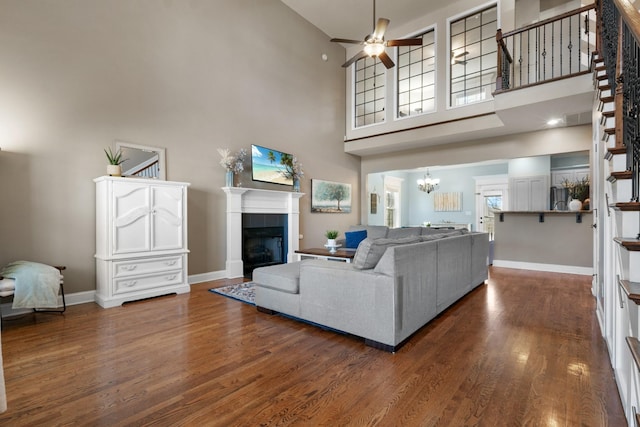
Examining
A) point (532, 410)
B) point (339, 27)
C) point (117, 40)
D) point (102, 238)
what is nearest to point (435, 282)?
point (532, 410)

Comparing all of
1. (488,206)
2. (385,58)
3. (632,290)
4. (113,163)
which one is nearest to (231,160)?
(113,163)

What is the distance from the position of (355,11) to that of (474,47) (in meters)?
3.13

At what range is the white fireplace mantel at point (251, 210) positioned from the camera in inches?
203

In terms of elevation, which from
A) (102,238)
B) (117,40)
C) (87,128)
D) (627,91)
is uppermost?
(117,40)

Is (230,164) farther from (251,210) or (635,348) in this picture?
(635,348)

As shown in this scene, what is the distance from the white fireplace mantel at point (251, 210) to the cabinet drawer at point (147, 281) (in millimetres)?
1107

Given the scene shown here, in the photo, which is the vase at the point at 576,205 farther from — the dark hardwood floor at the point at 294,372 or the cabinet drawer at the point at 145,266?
the cabinet drawer at the point at 145,266

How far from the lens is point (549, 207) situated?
750 cm

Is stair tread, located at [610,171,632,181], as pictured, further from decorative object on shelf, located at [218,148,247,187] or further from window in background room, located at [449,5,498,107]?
window in background room, located at [449,5,498,107]

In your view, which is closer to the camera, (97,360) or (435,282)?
(97,360)

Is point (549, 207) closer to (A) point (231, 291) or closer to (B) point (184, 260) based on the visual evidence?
(A) point (231, 291)

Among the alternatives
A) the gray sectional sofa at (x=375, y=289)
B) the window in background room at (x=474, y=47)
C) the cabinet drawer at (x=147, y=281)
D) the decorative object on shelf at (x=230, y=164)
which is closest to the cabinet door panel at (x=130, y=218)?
the cabinet drawer at (x=147, y=281)

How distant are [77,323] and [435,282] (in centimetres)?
349

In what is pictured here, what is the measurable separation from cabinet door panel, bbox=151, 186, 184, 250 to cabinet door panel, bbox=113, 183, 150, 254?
9 centimetres
